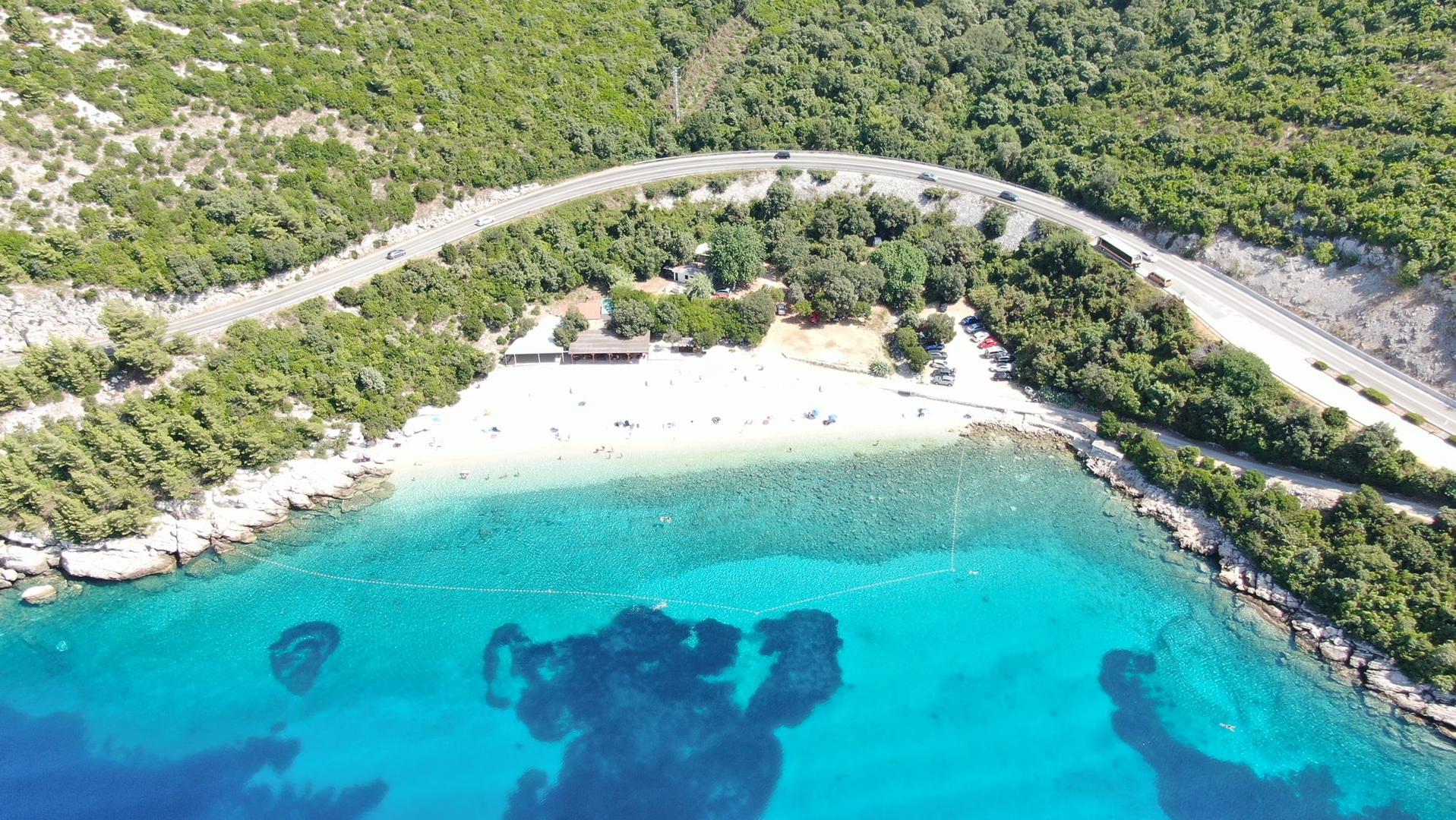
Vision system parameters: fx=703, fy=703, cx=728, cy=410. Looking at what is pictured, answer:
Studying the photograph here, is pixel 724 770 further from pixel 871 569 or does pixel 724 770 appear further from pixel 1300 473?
pixel 1300 473

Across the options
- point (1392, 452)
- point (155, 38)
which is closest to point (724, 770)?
point (1392, 452)

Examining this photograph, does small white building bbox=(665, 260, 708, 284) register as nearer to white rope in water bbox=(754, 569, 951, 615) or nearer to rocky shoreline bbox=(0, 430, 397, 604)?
rocky shoreline bbox=(0, 430, 397, 604)

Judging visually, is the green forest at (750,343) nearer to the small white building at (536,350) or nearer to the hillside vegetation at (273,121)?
the small white building at (536,350)

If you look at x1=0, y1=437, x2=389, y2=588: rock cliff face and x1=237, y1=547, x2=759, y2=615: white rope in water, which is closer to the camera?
x1=0, y1=437, x2=389, y2=588: rock cliff face

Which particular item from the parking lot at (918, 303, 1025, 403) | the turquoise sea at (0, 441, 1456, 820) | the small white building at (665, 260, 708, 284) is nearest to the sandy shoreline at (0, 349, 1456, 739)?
the parking lot at (918, 303, 1025, 403)

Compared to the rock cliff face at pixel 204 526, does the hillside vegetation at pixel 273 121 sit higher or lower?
higher

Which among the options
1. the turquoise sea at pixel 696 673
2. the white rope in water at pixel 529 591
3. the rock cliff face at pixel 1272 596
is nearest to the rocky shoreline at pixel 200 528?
the turquoise sea at pixel 696 673
